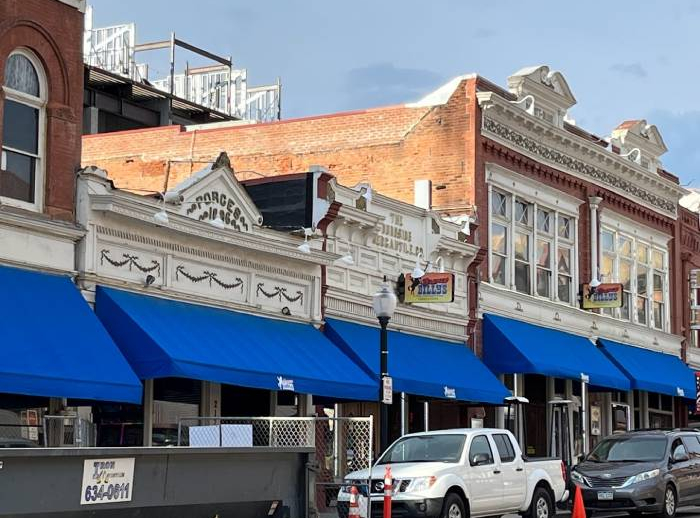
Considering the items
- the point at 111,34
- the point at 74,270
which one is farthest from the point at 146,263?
the point at 111,34

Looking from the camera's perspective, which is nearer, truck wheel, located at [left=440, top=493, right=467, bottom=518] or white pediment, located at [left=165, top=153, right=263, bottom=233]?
truck wheel, located at [left=440, top=493, right=467, bottom=518]

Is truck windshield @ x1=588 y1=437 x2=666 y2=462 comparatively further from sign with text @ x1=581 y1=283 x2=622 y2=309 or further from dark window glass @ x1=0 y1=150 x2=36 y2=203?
dark window glass @ x1=0 y1=150 x2=36 y2=203

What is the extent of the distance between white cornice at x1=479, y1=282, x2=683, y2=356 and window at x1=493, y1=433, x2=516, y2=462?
421 inches

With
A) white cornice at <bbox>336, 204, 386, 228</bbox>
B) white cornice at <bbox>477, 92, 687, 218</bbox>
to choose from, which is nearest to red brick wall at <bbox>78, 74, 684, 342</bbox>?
white cornice at <bbox>477, 92, 687, 218</bbox>

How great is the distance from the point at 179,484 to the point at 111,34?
131ft

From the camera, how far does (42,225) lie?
19469mm

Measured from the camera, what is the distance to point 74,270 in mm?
20094

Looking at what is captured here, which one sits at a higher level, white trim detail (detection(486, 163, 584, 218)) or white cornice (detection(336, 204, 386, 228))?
white trim detail (detection(486, 163, 584, 218))

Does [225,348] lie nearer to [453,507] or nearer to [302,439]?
[302,439]

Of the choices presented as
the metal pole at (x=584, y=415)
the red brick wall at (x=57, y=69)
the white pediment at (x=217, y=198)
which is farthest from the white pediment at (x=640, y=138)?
the red brick wall at (x=57, y=69)

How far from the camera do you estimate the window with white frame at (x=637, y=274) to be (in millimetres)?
39678

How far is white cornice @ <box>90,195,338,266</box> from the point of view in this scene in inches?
810

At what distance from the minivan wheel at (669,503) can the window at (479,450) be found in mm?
5100

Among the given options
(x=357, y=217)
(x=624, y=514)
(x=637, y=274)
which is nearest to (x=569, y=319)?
(x=637, y=274)
